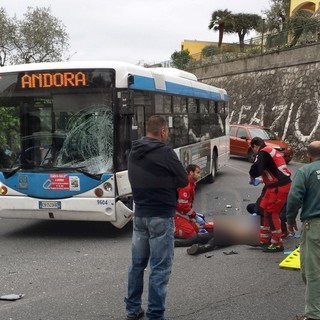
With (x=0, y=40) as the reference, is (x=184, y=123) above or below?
below

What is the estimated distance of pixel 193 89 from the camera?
12141 mm

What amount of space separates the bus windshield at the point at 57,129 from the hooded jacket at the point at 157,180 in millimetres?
3425

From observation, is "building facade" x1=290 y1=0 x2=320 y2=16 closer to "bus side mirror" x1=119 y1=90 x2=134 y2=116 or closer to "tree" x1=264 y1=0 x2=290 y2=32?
"tree" x1=264 y1=0 x2=290 y2=32

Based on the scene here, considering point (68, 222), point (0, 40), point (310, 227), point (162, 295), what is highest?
point (0, 40)

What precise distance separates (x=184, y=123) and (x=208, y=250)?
15.8 feet

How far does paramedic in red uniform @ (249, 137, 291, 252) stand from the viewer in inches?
263

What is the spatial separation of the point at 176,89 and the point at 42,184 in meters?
4.21

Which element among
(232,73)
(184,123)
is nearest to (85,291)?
(184,123)

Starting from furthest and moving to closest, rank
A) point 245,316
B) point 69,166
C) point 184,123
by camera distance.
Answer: point 184,123
point 69,166
point 245,316

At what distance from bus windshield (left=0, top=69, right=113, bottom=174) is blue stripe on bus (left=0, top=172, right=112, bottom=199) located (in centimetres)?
13

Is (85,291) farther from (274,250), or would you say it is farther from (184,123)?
(184,123)

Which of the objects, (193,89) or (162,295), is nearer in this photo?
(162,295)

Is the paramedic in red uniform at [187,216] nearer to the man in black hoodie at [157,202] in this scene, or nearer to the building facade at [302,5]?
the man in black hoodie at [157,202]

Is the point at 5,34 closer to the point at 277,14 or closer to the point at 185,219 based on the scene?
the point at 277,14
